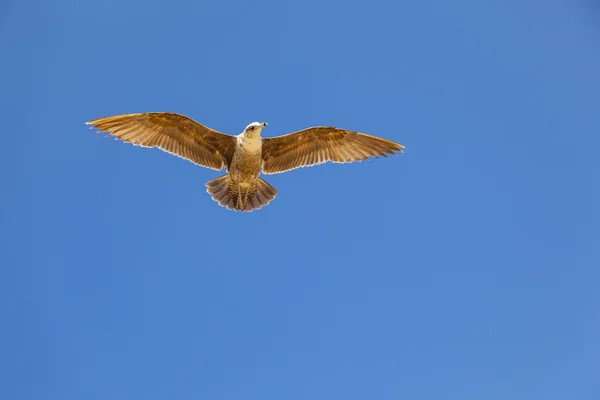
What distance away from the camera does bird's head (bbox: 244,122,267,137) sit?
38.7 ft

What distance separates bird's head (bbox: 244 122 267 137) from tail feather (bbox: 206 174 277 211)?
1075mm

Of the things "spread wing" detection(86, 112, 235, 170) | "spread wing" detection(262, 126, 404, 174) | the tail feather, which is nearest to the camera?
"spread wing" detection(86, 112, 235, 170)

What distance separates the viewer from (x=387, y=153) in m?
13.2

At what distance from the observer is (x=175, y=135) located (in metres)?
12.5

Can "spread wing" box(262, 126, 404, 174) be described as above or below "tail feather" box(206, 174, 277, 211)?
above

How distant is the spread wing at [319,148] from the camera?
1273cm

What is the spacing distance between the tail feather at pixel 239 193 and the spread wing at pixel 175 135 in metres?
0.37

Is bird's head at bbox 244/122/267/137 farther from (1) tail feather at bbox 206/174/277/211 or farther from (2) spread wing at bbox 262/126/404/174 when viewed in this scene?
(1) tail feather at bbox 206/174/277/211

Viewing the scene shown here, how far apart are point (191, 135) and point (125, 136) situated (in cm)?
123

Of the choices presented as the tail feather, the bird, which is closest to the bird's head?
the bird

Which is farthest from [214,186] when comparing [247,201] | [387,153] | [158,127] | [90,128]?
[387,153]

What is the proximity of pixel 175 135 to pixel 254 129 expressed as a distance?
168cm

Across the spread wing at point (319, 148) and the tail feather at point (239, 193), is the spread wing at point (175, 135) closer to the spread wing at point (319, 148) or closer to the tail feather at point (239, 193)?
the tail feather at point (239, 193)

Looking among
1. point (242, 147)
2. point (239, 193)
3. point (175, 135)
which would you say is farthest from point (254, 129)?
point (175, 135)
